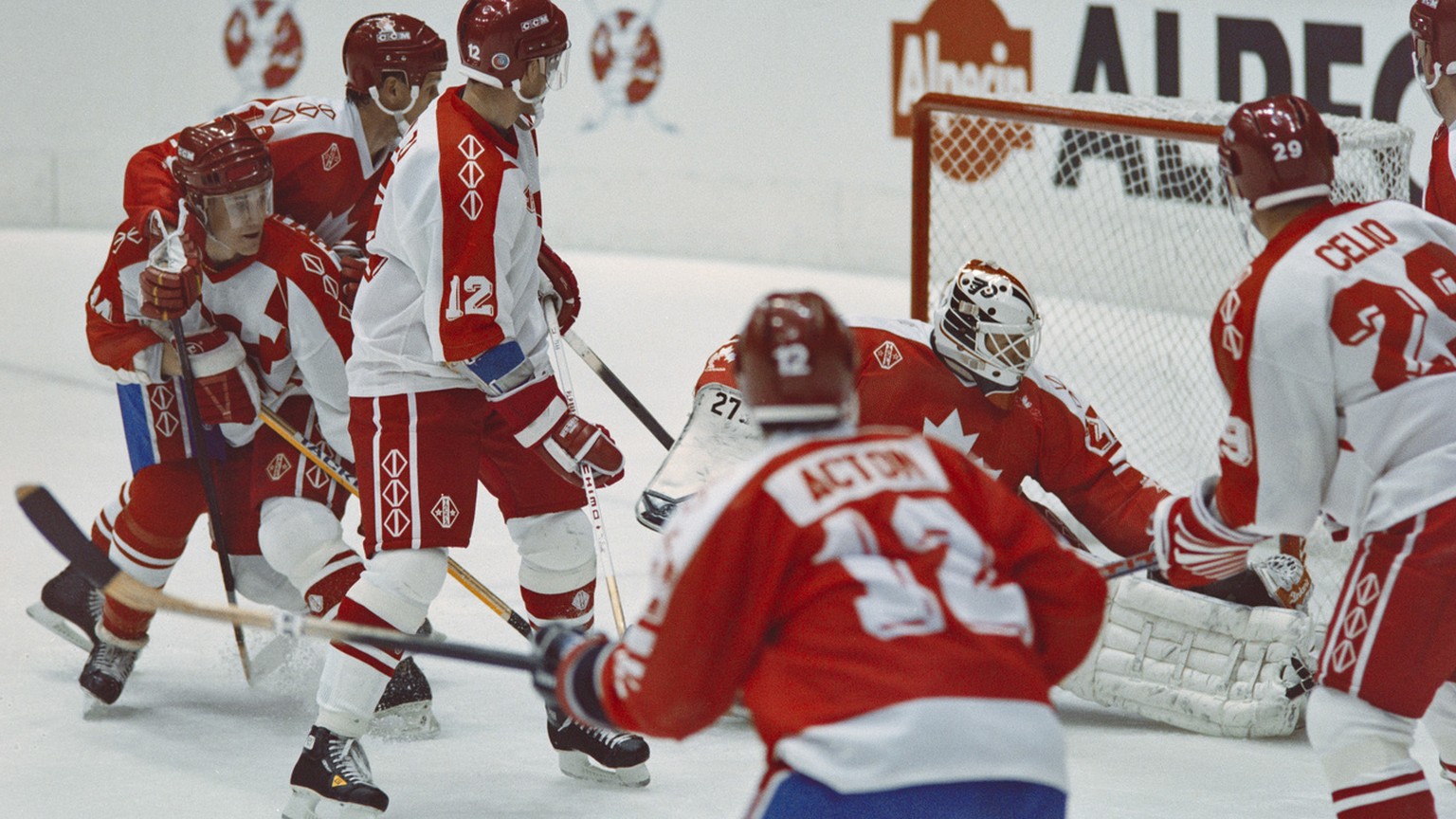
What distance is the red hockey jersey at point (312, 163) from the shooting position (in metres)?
3.74

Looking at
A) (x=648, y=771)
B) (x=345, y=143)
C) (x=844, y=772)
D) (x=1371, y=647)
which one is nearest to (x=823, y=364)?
(x=844, y=772)

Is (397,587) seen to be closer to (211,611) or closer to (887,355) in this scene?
(211,611)

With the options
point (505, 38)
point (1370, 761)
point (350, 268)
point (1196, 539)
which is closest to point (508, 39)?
point (505, 38)

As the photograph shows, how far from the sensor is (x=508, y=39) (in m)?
2.95

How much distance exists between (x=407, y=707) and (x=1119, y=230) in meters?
3.98

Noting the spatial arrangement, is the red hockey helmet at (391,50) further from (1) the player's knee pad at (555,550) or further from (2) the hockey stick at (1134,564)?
(2) the hockey stick at (1134,564)

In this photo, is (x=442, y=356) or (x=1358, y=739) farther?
(x=442, y=356)

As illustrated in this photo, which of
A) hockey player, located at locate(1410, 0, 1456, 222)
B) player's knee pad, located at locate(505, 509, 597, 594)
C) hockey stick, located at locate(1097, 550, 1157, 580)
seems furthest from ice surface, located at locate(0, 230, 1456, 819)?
hockey player, located at locate(1410, 0, 1456, 222)

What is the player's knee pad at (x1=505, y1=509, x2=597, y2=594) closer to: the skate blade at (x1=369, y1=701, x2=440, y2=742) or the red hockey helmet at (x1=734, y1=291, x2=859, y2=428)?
the skate blade at (x1=369, y1=701, x2=440, y2=742)

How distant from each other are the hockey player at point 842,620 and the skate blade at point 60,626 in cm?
241

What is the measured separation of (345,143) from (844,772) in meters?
2.41

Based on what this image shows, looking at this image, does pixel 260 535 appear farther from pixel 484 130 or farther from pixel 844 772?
pixel 844 772

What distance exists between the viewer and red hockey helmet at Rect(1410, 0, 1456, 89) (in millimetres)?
3619

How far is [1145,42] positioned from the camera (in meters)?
6.79
